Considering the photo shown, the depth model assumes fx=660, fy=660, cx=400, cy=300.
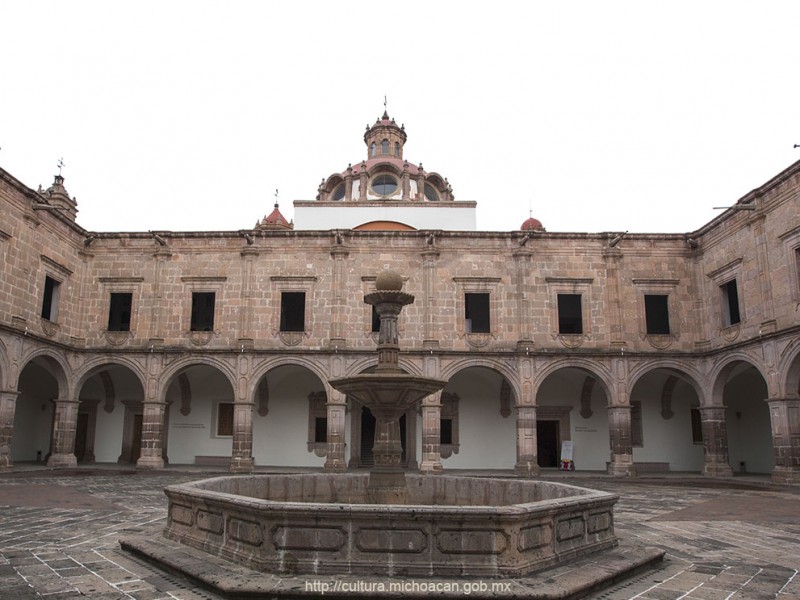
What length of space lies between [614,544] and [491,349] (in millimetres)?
11563

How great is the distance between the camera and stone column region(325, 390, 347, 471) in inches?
678

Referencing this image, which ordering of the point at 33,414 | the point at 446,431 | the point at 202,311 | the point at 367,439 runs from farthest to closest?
the point at 33,414 < the point at 446,431 < the point at 367,439 < the point at 202,311

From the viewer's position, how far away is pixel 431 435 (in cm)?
1727

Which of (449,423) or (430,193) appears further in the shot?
(430,193)

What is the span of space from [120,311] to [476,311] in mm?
9996

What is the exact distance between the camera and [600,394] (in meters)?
19.8

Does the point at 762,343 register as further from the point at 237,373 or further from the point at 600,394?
the point at 237,373

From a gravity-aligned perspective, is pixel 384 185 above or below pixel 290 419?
above

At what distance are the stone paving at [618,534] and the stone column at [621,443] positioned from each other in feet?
10.5

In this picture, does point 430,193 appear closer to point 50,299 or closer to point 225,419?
point 225,419

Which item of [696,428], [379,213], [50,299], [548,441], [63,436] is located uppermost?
[379,213]

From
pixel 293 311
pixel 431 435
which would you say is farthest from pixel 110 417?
pixel 431 435

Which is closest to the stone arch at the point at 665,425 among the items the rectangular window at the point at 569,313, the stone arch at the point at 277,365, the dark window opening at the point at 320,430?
the rectangular window at the point at 569,313

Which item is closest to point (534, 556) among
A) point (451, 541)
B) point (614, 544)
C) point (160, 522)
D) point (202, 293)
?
point (451, 541)
